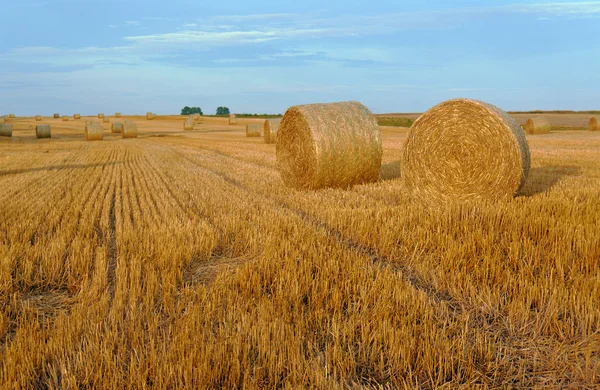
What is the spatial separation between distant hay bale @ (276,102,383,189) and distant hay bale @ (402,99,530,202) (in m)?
1.22

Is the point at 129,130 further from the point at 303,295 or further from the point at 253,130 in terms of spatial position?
the point at 303,295

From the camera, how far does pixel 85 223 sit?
6.52 metres

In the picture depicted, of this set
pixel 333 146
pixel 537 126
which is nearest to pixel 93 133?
pixel 333 146

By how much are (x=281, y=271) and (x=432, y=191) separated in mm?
4688

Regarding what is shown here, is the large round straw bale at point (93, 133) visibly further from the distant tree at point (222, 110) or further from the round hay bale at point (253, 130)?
the distant tree at point (222, 110)

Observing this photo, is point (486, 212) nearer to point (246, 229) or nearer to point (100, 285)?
point (246, 229)

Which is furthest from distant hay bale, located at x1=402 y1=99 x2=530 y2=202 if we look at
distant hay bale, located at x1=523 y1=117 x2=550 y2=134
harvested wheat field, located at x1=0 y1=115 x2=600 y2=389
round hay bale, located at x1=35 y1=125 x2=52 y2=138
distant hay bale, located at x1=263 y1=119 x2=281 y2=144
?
round hay bale, located at x1=35 y1=125 x2=52 y2=138

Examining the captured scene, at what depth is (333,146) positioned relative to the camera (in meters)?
9.45

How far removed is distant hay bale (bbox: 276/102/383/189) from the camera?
9406mm

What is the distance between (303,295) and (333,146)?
5.90 m

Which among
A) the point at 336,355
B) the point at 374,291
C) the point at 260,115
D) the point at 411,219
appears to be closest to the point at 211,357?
the point at 336,355

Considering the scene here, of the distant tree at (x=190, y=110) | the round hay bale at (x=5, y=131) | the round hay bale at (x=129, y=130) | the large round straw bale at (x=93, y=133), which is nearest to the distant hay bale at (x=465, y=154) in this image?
the large round straw bale at (x=93, y=133)

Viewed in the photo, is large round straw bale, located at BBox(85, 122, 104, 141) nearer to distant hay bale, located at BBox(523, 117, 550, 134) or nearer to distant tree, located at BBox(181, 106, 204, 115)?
distant hay bale, located at BBox(523, 117, 550, 134)

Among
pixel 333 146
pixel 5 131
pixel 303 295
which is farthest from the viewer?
pixel 5 131
